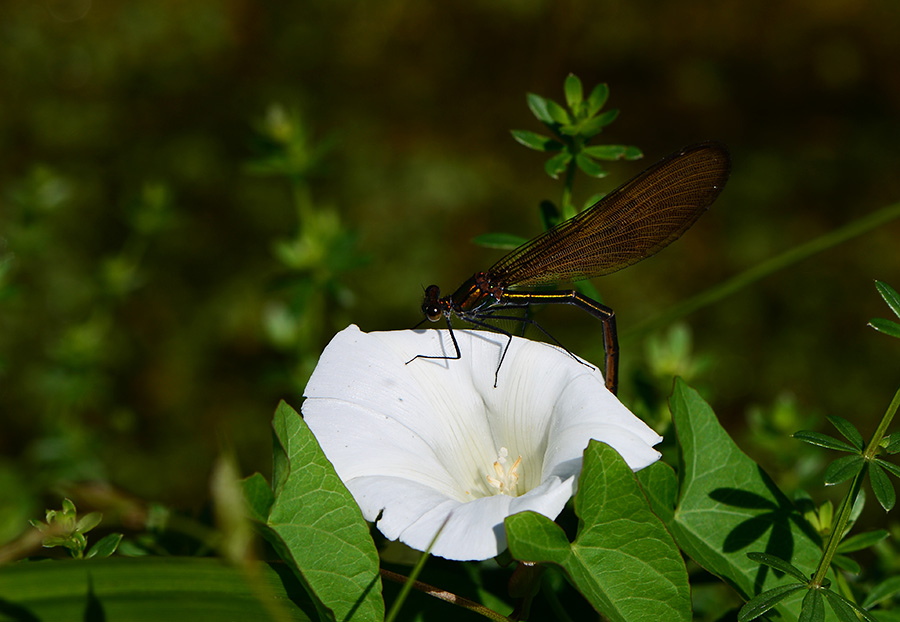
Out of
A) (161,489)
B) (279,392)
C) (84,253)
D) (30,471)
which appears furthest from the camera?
(84,253)

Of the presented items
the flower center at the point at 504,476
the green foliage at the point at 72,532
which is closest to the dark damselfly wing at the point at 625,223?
the flower center at the point at 504,476

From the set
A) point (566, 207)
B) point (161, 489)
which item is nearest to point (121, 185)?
point (161, 489)

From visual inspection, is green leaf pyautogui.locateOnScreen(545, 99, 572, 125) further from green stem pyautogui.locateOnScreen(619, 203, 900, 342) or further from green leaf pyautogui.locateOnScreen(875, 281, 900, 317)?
green leaf pyautogui.locateOnScreen(875, 281, 900, 317)

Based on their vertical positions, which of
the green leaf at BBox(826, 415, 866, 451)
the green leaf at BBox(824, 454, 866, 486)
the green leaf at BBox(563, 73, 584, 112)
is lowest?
the green leaf at BBox(824, 454, 866, 486)

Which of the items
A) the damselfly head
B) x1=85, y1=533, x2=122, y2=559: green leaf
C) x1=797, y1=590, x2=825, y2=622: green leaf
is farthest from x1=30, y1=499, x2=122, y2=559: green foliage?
x1=797, y1=590, x2=825, y2=622: green leaf

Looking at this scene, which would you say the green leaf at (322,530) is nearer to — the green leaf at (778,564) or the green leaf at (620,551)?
the green leaf at (620,551)

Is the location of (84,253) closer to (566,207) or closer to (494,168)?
(494,168)

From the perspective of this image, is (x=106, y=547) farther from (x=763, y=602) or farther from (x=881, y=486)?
(x=881, y=486)
